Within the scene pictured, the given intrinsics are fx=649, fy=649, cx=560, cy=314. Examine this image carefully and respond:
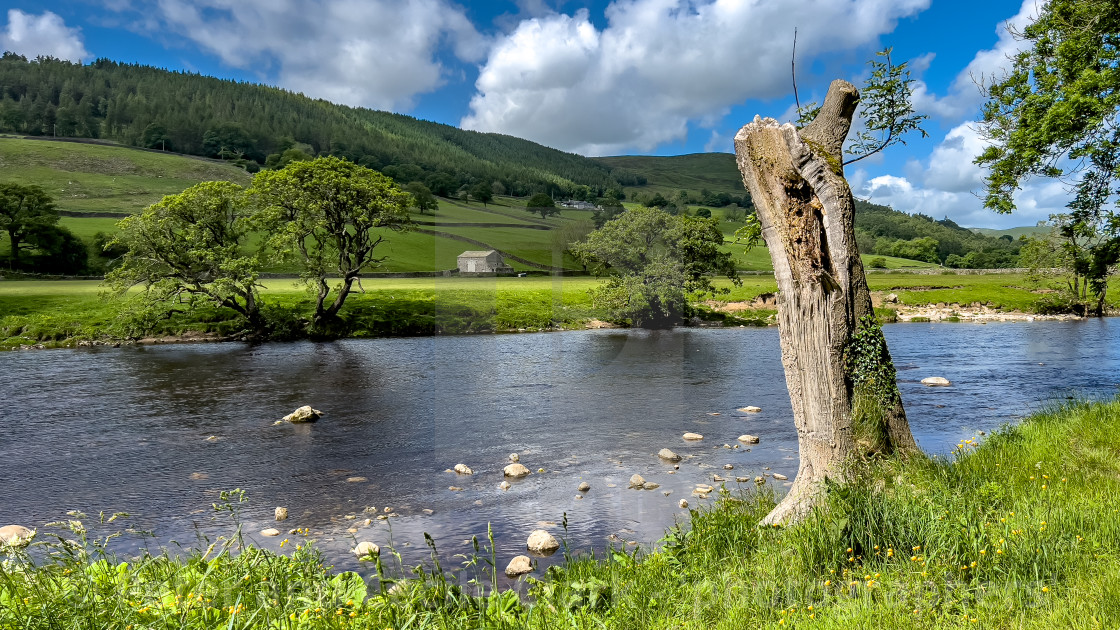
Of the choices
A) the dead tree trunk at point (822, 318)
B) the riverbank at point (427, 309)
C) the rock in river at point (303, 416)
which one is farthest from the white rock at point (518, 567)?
the riverbank at point (427, 309)

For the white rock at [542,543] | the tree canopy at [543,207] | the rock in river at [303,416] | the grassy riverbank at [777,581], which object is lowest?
the rock in river at [303,416]

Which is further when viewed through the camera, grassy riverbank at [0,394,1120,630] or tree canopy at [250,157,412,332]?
tree canopy at [250,157,412,332]

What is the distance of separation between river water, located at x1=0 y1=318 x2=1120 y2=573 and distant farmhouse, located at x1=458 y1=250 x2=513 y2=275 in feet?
99.6

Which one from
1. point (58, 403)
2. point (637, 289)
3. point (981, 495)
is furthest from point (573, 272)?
point (981, 495)

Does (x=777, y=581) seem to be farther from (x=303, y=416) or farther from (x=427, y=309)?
(x=427, y=309)

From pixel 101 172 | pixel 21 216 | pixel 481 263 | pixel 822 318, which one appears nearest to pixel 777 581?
pixel 822 318

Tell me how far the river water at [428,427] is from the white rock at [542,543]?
0.33 m

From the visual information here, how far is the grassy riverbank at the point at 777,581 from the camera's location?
539 centimetres

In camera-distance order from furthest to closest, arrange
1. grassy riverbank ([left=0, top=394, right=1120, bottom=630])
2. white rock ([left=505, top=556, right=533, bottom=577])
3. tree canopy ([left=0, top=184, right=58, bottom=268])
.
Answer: tree canopy ([left=0, top=184, right=58, bottom=268]), white rock ([left=505, top=556, right=533, bottom=577]), grassy riverbank ([left=0, top=394, right=1120, bottom=630])

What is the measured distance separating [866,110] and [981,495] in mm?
6825

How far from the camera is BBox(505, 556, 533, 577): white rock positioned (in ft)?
31.6

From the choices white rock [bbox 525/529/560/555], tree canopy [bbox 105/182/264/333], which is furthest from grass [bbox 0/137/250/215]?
white rock [bbox 525/529/560/555]

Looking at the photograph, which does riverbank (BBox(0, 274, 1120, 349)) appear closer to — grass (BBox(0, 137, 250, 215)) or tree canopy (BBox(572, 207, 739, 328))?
tree canopy (BBox(572, 207, 739, 328))

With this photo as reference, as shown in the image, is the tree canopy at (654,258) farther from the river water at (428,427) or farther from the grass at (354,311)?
the river water at (428,427)
